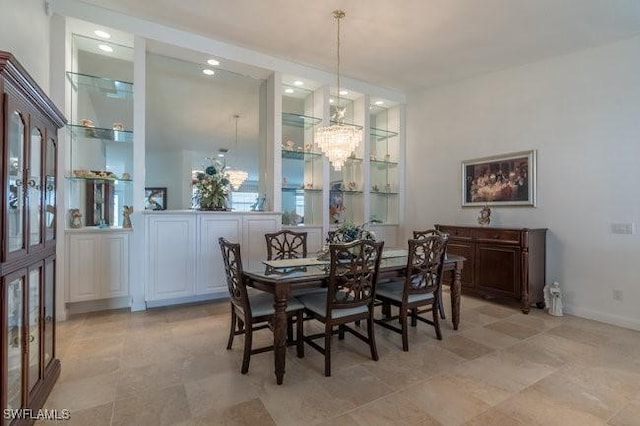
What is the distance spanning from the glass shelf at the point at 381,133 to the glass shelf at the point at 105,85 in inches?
153

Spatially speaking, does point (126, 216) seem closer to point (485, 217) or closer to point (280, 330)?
point (280, 330)

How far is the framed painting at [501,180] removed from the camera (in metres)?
4.36

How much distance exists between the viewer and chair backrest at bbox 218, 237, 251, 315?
2385mm

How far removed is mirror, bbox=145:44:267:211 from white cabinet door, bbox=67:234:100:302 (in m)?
1.06

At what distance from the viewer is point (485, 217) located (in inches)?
182

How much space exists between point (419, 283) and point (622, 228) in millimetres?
2488

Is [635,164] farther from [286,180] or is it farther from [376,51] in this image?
[286,180]

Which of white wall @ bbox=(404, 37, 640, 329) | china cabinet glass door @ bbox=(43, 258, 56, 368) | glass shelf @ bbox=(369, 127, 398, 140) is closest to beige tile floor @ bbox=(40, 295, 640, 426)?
china cabinet glass door @ bbox=(43, 258, 56, 368)

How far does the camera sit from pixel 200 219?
4.10 metres

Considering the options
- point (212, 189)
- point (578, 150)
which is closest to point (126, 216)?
point (212, 189)

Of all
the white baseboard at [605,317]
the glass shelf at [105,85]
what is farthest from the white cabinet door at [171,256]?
the white baseboard at [605,317]

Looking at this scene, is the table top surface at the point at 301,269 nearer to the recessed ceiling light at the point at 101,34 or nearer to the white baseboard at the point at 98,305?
the white baseboard at the point at 98,305

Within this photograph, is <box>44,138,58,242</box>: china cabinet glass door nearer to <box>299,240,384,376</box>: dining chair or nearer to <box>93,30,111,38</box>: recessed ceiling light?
<box>299,240,384,376</box>: dining chair

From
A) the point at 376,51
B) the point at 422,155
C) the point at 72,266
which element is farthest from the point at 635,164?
the point at 72,266
